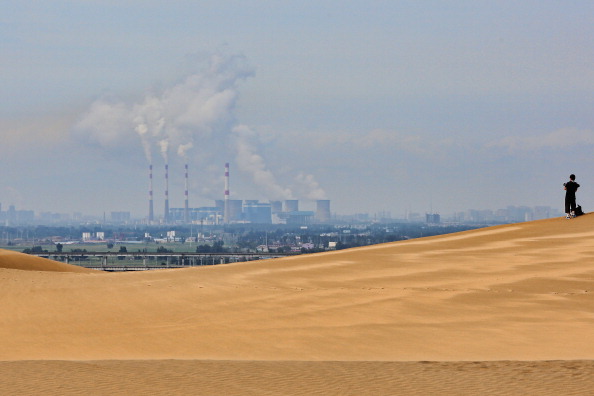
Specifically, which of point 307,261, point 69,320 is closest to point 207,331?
point 69,320

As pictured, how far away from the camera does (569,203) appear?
3045 centimetres

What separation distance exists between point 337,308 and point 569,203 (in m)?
14.7

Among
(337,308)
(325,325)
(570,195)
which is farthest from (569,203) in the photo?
(325,325)

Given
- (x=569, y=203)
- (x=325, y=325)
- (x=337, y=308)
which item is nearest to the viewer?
(x=325, y=325)

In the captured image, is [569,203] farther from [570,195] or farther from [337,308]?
[337,308]

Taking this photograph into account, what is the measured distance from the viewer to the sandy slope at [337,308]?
583 inches

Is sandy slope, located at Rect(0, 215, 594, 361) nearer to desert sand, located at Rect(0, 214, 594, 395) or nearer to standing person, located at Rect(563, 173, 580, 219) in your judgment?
desert sand, located at Rect(0, 214, 594, 395)

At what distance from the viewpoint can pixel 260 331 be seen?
16.5 metres

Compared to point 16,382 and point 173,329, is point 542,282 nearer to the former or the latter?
point 173,329

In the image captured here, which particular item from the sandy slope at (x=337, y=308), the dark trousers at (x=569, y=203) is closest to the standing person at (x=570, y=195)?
the dark trousers at (x=569, y=203)

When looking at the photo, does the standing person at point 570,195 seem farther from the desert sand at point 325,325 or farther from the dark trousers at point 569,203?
the desert sand at point 325,325

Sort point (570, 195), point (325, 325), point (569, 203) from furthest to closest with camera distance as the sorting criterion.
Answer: point (569, 203)
point (570, 195)
point (325, 325)

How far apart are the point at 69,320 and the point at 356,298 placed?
254 inches

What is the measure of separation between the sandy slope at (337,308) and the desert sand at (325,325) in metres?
0.05
